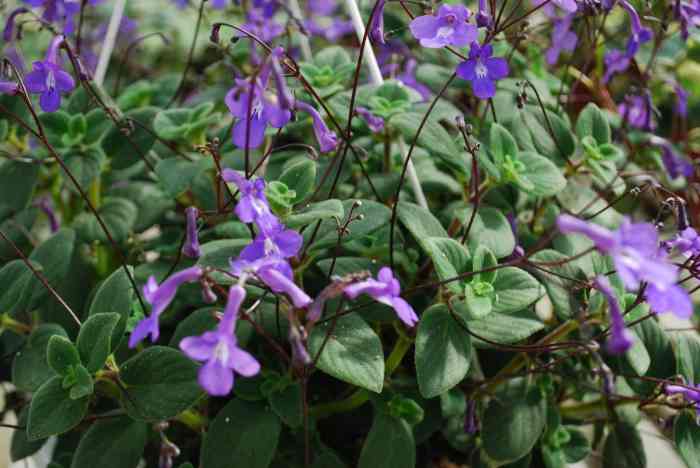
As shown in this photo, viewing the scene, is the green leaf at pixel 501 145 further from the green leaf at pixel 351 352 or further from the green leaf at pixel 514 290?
the green leaf at pixel 351 352

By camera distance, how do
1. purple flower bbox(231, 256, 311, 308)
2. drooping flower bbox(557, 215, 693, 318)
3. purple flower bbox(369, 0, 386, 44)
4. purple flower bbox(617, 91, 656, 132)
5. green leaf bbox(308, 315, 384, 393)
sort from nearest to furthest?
drooping flower bbox(557, 215, 693, 318)
purple flower bbox(231, 256, 311, 308)
green leaf bbox(308, 315, 384, 393)
purple flower bbox(369, 0, 386, 44)
purple flower bbox(617, 91, 656, 132)

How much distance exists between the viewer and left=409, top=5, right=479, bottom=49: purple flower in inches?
39.9

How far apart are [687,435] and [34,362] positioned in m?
0.97

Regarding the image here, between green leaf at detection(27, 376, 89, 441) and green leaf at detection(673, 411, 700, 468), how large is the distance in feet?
2.71

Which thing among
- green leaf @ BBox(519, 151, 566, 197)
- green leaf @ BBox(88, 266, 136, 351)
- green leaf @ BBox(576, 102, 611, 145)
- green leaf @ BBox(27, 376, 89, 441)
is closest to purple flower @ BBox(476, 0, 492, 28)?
green leaf @ BBox(519, 151, 566, 197)

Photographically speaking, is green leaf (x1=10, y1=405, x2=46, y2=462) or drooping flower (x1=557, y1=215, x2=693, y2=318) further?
green leaf (x1=10, y1=405, x2=46, y2=462)

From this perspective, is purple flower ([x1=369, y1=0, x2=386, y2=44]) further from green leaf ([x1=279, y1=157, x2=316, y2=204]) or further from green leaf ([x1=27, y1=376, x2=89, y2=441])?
green leaf ([x1=27, y1=376, x2=89, y2=441])

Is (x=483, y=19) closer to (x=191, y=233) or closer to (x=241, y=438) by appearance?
(x=191, y=233)

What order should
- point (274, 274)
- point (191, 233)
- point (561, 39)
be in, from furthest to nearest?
point (561, 39)
point (191, 233)
point (274, 274)

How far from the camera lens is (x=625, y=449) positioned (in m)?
1.28

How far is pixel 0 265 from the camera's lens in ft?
4.55

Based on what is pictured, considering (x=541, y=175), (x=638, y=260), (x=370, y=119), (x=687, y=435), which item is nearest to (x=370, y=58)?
(x=370, y=119)

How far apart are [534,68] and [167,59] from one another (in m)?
1.53

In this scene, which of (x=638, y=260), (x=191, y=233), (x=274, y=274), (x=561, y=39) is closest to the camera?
(x=638, y=260)
